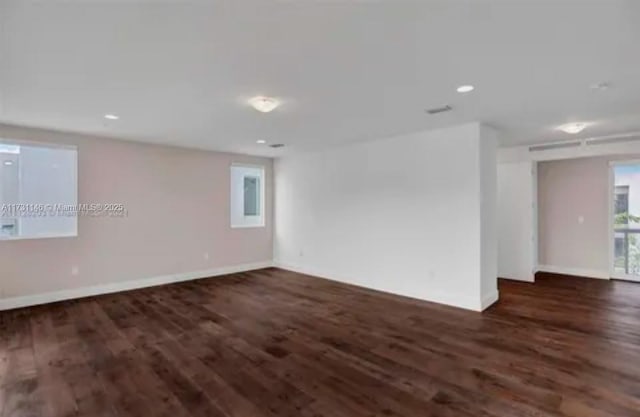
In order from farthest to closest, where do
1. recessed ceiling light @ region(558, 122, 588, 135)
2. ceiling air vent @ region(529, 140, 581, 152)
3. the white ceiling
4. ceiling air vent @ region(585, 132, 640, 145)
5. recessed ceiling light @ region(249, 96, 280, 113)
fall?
ceiling air vent @ region(529, 140, 581, 152) → ceiling air vent @ region(585, 132, 640, 145) → recessed ceiling light @ region(558, 122, 588, 135) → recessed ceiling light @ region(249, 96, 280, 113) → the white ceiling

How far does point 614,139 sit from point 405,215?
3729 millimetres

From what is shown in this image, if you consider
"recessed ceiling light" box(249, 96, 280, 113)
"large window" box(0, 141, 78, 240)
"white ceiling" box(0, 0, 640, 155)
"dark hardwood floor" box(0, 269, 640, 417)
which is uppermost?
"white ceiling" box(0, 0, 640, 155)

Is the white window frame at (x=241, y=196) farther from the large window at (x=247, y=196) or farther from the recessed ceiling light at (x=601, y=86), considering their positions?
the recessed ceiling light at (x=601, y=86)

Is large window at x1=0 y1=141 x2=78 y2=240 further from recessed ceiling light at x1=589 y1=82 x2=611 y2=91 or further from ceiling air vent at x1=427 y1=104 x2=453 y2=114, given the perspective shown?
recessed ceiling light at x1=589 y1=82 x2=611 y2=91

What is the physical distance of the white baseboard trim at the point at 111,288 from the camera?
4.75m

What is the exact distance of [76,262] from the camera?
5207 millimetres

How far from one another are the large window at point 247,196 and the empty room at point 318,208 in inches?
2.6

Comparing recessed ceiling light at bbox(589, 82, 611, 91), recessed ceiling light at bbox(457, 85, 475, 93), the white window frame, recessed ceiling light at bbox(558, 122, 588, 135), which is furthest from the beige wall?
the white window frame

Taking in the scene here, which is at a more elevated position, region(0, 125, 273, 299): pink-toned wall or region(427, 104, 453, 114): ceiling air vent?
region(427, 104, 453, 114): ceiling air vent

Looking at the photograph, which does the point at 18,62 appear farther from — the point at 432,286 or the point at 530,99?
the point at 432,286

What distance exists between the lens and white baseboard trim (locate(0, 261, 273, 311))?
4746mm

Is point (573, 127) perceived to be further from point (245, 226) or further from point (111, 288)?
point (111, 288)

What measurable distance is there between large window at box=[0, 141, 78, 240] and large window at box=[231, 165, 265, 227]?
286 centimetres

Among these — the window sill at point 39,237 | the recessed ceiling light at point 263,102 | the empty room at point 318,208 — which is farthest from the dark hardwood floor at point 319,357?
the recessed ceiling light at point 263,102
